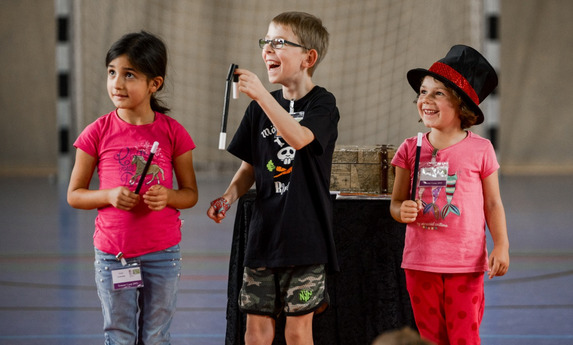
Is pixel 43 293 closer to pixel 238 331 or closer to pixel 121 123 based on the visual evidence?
pixel 238 331

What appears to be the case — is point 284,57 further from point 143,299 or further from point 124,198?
point 143,299

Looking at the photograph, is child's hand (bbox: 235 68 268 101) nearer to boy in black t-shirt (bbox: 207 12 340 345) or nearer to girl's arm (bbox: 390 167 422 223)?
boy in black t-shirt (bbox: 207 12 340 345)

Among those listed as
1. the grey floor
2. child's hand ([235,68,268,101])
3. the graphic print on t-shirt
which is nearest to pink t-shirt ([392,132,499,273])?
child's hand ([235,68,268,101])

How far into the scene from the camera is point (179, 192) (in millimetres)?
2414

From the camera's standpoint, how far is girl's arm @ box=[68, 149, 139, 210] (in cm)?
227

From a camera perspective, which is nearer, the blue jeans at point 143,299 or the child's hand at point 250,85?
the child's hand at point 250,85

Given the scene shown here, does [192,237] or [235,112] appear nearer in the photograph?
[192,237]

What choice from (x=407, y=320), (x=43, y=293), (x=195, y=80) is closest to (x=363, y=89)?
(x=195, y=80)

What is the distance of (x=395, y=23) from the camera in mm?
10953

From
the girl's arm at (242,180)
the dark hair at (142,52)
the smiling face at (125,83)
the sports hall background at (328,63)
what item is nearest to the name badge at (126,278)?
the girl's arm at (242,180)

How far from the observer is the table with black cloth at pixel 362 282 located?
9.45ft

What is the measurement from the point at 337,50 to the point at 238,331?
357 inches

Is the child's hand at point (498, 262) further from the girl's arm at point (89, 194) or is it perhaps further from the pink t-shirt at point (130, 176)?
the girl's arm at point (89, 194)

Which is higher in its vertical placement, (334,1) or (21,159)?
(334,1)
